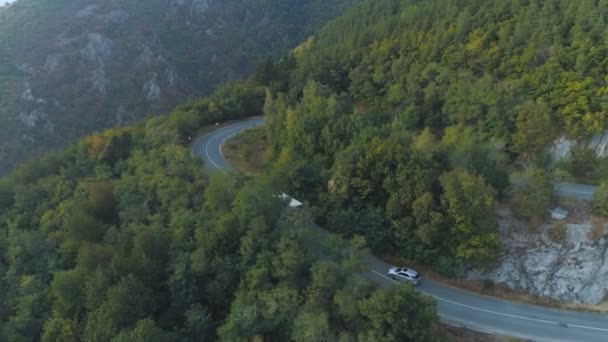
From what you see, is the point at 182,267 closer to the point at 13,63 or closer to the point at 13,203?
the point at 13,203

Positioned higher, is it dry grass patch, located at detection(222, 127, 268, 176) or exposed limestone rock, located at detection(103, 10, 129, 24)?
exposed limestone rock, located at detection(103, 10, 129, 24)

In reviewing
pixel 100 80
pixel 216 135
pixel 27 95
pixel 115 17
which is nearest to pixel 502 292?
pixel 216 135

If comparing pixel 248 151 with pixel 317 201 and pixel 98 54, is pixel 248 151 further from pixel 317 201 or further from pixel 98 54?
pixel 98 54

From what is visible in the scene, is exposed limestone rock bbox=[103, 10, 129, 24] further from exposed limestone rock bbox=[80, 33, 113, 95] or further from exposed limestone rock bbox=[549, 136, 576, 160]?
exposed limestone rock bbox=[549, 136, 576, 160]

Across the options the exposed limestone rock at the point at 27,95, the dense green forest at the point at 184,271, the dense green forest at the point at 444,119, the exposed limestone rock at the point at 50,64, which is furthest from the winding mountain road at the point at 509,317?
the exposed limestone rock at the point at 50,64

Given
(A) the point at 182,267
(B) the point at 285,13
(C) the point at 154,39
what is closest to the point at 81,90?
(C) the point at 154,39

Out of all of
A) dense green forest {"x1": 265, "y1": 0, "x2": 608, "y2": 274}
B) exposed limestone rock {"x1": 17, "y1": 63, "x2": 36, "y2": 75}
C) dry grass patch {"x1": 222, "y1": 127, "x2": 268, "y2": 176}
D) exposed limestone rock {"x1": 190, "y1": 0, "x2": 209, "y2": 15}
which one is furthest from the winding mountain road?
exposed limestone rock {"x1": 190, "y1": 0, "x2": 209, "y2": 15}

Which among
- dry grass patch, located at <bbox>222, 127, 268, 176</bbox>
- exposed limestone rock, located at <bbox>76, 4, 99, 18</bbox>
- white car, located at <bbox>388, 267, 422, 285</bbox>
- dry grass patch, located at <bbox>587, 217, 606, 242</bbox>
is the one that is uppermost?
exposed limestone rock, located at <bbox>76, 4, 99, 18</bbox>
